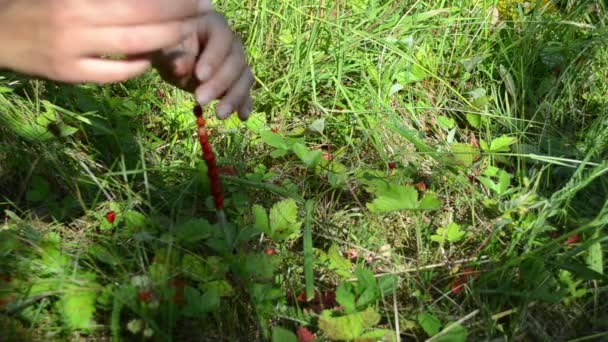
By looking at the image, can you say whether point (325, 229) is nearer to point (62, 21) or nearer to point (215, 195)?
point (215, 195)

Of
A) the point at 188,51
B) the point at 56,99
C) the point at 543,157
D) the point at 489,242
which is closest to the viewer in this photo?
the point at 188,51

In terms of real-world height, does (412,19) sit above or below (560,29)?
above

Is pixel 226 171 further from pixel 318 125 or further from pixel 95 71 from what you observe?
pixel 95 71

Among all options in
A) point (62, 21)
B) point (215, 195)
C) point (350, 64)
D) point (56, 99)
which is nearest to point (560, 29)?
point (350, 64)

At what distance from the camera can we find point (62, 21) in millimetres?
1104

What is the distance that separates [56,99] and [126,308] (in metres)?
0.98

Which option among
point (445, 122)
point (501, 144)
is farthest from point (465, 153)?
point (445, 122)

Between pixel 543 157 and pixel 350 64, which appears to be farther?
pixel 350 64

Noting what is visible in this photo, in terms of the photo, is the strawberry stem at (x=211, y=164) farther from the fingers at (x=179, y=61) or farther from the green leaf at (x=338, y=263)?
the green leaf at (x=338, y=263)

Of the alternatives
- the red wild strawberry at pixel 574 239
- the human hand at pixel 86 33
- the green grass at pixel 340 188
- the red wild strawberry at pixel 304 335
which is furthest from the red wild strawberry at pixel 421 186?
the human hand at pixel 86 33

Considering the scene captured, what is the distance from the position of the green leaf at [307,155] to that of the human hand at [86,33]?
A: 77cm

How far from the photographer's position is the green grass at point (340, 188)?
1546 mm

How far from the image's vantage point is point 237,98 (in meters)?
1.40

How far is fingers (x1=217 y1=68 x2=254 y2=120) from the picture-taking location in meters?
1.38
